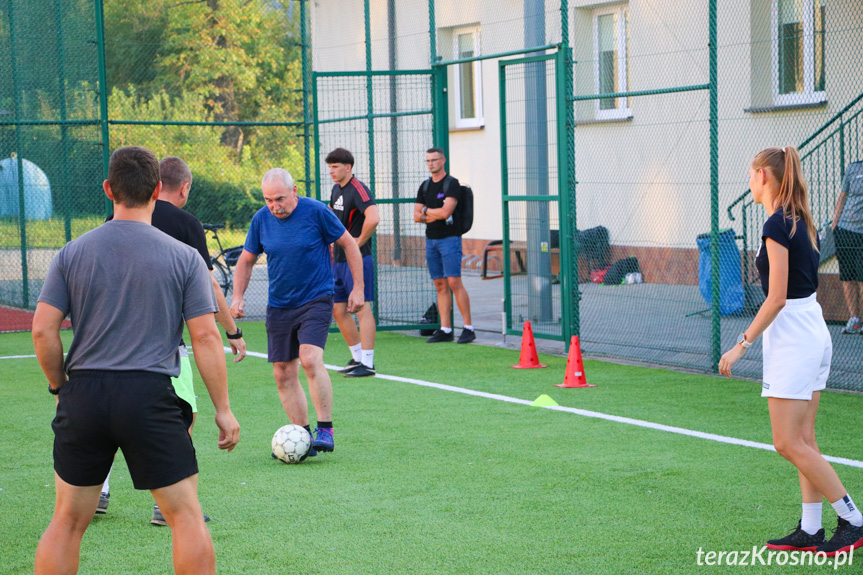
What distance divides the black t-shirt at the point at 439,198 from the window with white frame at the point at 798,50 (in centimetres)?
379

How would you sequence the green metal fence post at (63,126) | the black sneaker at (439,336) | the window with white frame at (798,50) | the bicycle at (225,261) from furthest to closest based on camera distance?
1. the bicycle at (225,261)
2. the green metal fence post at (63,126)
3. the black sneaker at (439,336)
4. the window with white frame at (798,50)

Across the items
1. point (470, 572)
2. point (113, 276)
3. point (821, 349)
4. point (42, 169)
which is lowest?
point (470, 572)

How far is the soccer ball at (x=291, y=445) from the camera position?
6.43m

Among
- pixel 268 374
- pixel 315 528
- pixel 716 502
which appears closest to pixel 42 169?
pixel 268 374

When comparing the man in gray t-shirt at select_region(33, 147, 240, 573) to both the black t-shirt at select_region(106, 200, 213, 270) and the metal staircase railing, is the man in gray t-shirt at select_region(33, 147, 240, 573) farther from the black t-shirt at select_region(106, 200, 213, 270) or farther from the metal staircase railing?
the metal staircase railing

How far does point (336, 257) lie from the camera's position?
9.83 m

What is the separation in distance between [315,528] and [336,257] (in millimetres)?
4894

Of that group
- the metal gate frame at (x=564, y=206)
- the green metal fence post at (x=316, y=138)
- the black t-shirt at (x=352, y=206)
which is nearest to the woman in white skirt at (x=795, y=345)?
the black t-shirt at (x=352, y=206)

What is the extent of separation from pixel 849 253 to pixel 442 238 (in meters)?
4.27

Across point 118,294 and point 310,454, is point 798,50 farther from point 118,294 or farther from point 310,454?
point 118,294

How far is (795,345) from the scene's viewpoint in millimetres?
4574

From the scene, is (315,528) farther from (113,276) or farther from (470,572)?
(113,276)

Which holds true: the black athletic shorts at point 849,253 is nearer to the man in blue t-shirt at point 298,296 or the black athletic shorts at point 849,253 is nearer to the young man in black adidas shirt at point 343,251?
the young man in black adidas shirt at point 343,251

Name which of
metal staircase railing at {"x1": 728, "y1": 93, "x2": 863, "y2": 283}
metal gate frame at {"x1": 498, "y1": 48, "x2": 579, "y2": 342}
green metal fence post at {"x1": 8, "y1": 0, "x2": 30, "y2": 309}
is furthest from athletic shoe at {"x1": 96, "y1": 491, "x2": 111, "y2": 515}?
green metal fence post at {"x1": 8, "y1": 0, "x2": 30, "y2": 309}
